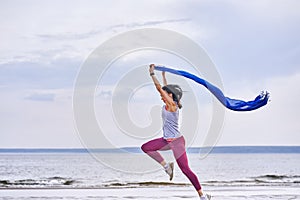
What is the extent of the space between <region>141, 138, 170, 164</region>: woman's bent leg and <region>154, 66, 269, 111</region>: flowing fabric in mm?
1556

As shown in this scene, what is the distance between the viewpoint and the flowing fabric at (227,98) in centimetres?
1402

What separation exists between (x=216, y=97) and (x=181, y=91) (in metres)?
0.86

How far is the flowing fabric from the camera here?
14.0 meters

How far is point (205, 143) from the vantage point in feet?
47.9

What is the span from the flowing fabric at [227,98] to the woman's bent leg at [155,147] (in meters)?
1.56

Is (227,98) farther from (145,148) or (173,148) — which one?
(145,148)

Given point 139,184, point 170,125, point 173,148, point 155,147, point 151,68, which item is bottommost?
point 173,148

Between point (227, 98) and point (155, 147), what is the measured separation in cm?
199

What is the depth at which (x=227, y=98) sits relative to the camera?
1451 cm

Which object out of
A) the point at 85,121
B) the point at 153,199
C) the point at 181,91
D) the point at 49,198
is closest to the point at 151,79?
the point at 181,91

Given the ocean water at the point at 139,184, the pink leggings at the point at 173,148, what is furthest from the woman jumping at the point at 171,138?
the ocean water at the point at 139,184

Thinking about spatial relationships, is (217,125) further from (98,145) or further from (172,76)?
(98,145)

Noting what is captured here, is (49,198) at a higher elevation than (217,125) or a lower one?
higher

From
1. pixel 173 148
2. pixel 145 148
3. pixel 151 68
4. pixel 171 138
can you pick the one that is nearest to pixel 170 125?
pixel 171 138
